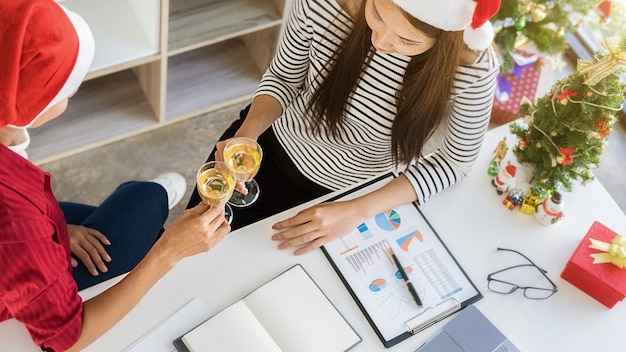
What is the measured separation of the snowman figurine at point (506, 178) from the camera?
1.48 meters

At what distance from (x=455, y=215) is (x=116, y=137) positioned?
140 centimetres

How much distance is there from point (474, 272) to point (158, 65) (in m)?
1.31

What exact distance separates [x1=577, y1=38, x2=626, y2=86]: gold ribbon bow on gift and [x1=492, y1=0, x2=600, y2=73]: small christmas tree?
91 centimetres

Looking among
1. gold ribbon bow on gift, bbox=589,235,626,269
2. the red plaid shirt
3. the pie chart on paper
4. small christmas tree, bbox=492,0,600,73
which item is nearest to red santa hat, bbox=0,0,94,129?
the red plaid shirt

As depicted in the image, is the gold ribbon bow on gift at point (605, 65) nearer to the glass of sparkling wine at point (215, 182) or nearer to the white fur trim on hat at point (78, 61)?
the glass of sparkling wine at point (215, 182)

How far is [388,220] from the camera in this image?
1.45 metres

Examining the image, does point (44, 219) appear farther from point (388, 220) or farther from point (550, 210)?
point (550, 210)

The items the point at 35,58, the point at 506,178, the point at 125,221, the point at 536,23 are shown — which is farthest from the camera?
the point at 536,23

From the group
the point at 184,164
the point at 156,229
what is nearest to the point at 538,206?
the point at 156,229

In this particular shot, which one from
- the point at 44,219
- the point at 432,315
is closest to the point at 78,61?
the point at 44,219

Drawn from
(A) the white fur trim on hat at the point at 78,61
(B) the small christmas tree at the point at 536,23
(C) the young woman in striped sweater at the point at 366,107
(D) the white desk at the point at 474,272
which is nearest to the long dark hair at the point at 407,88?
(C) the young woman in striped sweater at the point at 366,107

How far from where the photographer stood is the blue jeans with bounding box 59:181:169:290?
158 centimetres

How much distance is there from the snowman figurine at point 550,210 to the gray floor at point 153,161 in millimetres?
1181

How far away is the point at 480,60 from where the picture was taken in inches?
54.3
